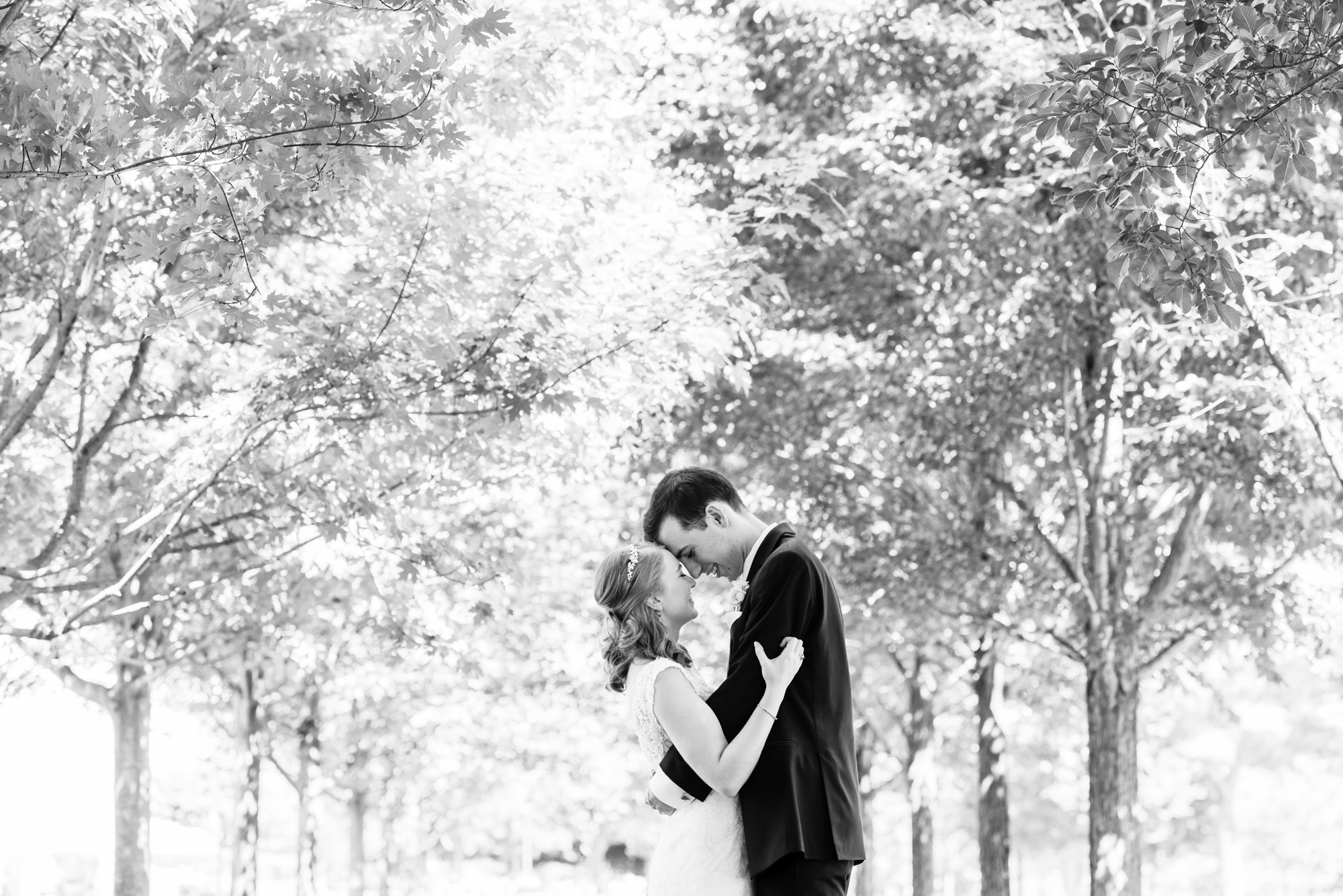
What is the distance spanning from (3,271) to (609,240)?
3.64 m

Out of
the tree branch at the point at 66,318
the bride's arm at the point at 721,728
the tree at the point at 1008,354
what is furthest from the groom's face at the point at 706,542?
the tree at the point at 1008,354

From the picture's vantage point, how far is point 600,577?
3938 mm

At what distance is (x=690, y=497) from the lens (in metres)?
3.95

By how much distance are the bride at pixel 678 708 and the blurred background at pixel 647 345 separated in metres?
1.50

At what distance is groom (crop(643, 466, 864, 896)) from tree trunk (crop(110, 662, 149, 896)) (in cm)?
950

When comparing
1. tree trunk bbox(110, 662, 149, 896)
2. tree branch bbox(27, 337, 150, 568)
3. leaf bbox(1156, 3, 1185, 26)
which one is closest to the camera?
leaf bbox(1156, 3, 1185, 26)

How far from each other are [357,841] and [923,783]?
36.9 ft

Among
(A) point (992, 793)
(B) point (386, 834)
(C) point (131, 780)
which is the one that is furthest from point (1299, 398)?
(B) point (386, 834)

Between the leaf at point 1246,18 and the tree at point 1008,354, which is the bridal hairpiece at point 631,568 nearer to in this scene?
the leaf at point 1246,18

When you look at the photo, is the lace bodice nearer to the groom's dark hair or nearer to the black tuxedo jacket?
the black tuxedo jacket

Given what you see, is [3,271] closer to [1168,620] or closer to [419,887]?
[1168,620]

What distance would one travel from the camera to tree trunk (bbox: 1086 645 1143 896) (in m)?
10.9

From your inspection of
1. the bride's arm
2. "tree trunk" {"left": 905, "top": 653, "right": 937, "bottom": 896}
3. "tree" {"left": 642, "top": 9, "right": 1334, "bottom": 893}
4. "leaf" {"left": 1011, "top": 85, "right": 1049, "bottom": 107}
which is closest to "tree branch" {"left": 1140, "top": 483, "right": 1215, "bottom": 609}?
"tree" {"left": 642, "top": 9, "right": 1334, "bottom": 893}

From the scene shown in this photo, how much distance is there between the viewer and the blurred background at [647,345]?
451 cm
